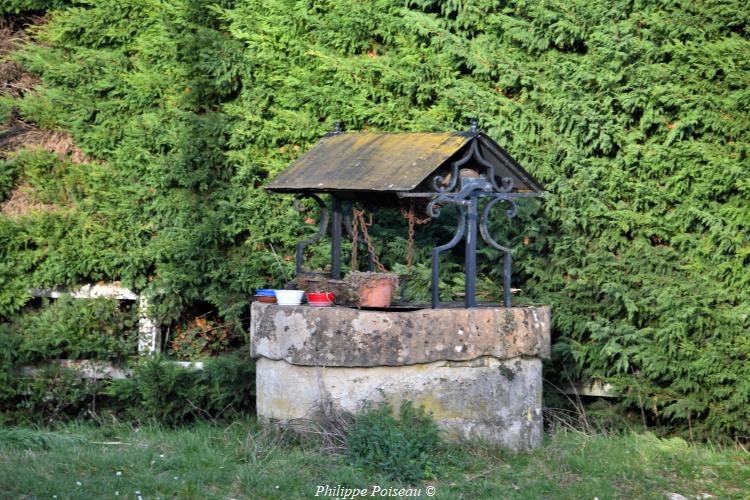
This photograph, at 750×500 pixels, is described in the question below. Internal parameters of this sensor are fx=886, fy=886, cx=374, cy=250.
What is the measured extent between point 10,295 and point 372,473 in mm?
4270

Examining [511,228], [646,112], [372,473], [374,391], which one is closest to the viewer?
[372,473]

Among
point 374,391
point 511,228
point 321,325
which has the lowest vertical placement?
point 374,391

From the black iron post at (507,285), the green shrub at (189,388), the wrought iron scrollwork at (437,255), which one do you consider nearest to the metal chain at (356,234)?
the wrought iron scrollwork at (437,255)

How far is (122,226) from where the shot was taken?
323 inches

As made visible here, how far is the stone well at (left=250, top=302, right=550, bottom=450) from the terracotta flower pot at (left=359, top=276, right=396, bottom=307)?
0.12 m

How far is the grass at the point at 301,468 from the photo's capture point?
5234 millimetres

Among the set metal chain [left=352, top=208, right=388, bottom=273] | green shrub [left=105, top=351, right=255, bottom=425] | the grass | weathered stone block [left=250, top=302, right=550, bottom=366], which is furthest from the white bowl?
green shrub [left=105, top=351, right=255, bottom=425]

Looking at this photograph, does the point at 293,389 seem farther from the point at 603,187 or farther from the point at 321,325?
the point at 603,187

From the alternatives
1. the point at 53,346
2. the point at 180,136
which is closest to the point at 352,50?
the point at 180,136

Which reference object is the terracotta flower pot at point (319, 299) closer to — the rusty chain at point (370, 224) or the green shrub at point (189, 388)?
the rusty chain at point (370, 224)

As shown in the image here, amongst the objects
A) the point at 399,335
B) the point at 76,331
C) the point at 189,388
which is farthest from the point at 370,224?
the point at 76,331

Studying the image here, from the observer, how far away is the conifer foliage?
21.7 ft

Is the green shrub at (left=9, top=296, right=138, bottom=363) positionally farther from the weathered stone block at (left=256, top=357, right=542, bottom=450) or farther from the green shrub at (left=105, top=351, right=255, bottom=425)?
the weathered stone block at (left=256, top=357, right=542, bottom=450)

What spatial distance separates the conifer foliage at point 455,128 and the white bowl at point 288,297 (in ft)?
4.38
